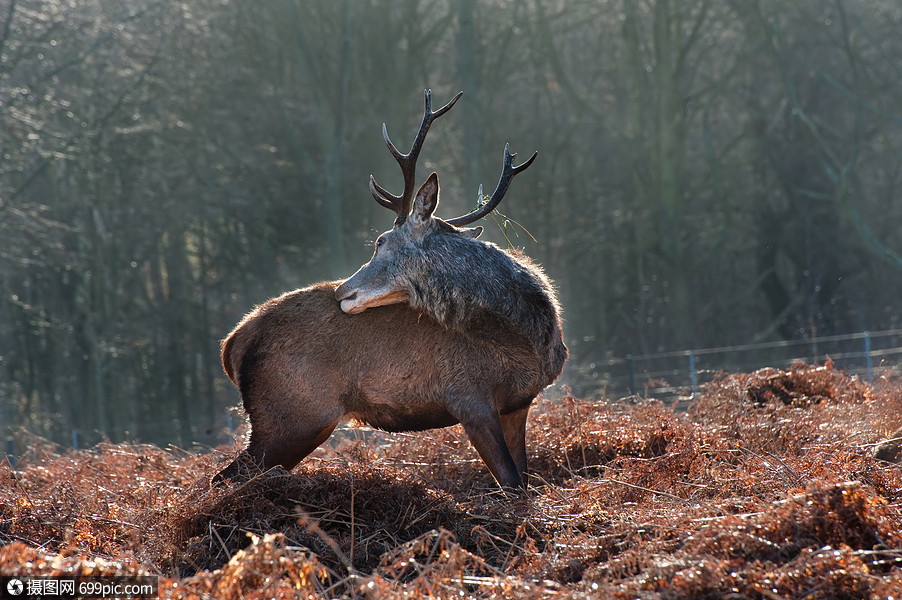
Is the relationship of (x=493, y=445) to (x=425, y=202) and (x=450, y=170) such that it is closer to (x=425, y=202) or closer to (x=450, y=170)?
(x=425, y=202)

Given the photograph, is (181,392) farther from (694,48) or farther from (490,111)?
(694,48)

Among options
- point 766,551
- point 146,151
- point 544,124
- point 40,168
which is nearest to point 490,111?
point 544,124

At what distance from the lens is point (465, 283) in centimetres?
656

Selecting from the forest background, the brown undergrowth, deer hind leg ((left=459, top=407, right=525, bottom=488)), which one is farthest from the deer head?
the forest background

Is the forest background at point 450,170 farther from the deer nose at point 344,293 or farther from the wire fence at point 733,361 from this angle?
the deer nose at point 344,293

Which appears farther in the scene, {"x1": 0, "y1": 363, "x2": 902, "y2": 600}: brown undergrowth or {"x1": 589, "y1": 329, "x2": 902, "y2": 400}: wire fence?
{"x1": 589, "y1": 329, "x2": 902, "y2": 400}: wire fence

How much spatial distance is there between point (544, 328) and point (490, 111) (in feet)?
57.9

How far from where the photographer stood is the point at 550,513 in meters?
5.23

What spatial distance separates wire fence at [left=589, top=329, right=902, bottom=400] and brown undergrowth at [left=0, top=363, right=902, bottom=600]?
5.28 m

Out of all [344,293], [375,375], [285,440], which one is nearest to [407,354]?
[375,375]

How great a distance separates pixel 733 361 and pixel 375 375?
1556 cm

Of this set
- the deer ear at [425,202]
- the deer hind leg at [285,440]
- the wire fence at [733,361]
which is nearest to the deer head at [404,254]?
the deer ear at [425,202]

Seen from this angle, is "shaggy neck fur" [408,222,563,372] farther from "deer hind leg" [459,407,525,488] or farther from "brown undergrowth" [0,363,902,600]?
"brown undergrowth" [0,363,902,600]

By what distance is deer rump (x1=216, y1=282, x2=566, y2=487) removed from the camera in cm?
644
